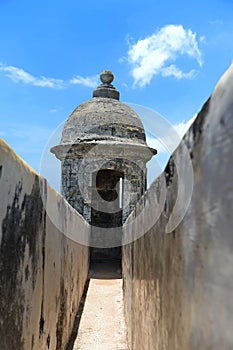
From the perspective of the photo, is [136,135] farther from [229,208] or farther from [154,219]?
[229,208]

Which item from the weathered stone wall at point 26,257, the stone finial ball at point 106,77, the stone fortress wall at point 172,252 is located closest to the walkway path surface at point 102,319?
the weathered stone wall at point 26,257

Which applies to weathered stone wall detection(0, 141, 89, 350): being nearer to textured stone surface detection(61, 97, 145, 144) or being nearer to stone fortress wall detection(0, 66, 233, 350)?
stone fortress wall detection(0, 66, 233, 350)

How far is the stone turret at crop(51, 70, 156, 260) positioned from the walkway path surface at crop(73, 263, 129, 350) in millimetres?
2298

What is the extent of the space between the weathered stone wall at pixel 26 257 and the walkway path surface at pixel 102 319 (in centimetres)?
142

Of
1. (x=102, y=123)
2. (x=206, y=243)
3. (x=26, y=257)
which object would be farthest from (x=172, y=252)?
(x=102, y=123)

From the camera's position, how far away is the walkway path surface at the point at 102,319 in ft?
13.6

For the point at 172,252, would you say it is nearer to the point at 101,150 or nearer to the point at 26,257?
the point at 26,257

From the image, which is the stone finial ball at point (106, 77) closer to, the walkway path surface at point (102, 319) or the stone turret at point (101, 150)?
the stone turret at point (101, 150)

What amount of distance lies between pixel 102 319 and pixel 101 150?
5387mm

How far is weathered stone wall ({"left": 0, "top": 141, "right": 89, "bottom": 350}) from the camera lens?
4.91 feet

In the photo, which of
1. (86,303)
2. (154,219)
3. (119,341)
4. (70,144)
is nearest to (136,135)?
(70,144)

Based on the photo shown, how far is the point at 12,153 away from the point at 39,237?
0.73m

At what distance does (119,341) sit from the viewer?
13.8 ft

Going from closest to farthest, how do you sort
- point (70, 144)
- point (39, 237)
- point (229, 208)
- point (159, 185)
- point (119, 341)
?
point (229, 208) < point (159, 185) < point (39, 237) < point (119, 341) < point (70, 144)
